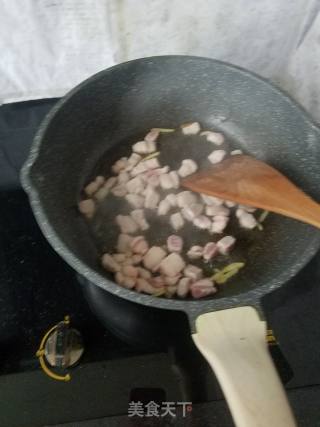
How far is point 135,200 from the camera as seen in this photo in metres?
0.81

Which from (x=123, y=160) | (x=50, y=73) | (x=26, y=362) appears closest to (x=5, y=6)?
(x=50, y=73)

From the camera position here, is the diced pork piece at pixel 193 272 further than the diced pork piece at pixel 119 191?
No

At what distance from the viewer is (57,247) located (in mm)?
582

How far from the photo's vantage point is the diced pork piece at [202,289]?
695mm

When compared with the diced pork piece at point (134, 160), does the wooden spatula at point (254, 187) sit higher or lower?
higher

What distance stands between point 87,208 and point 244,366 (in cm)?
40

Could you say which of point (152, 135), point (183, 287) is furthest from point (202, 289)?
point (152, 135)

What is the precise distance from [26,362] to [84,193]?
0.31 meters

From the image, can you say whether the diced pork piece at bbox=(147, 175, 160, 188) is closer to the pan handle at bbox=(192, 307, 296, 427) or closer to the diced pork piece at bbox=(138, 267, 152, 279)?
the diced pork piece at bbox=(138, 267, 152, 279)

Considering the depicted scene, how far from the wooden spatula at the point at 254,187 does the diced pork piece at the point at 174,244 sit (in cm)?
9

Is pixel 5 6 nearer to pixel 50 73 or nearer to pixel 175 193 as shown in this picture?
pixel 50 73

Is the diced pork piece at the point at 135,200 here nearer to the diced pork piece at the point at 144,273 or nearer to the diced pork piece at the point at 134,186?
the diced pork piece at the point at 134,186

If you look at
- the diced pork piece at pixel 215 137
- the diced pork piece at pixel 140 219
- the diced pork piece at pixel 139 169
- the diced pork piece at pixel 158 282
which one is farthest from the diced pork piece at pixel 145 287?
the diced pork piece at pixel 215 137

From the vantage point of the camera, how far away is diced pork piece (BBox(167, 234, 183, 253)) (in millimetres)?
752
